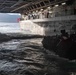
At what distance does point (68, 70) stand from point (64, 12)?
21.2 metres

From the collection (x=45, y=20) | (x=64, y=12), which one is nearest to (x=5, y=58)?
(x=64, y=12)

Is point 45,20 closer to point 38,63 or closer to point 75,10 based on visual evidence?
point 75,10

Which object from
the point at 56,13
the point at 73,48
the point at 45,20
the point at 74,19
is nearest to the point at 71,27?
the point at 74,19

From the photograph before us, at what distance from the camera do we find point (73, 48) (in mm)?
21516

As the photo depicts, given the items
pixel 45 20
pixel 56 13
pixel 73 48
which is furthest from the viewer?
pixel 45 20

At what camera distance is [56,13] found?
3997 cm

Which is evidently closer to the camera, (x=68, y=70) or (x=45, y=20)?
(x=68, y=70)

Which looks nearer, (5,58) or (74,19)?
(5,58)

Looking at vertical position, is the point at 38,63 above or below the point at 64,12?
below

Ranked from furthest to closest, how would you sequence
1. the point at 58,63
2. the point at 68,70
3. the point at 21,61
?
1. the point at 21,61
2. the point at 58,63
3. the point at 68,70

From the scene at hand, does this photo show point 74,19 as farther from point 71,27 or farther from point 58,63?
point 58,63

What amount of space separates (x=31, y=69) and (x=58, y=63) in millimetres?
3410

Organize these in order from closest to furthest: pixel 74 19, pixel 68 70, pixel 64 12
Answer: pixel 68 70 < pixel 74 19 < pixel 64 12

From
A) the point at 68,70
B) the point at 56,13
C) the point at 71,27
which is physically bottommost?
the point at 68,70
